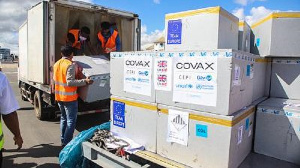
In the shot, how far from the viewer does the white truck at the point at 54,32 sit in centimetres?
504

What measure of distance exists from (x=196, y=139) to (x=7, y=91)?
1.71 m

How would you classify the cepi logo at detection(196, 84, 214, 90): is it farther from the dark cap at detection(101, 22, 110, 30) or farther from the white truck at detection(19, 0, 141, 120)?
the dark cap at detection(101, 22, 110, 30)

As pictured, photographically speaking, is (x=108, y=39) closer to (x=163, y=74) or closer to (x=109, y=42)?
(x=109, y=42)

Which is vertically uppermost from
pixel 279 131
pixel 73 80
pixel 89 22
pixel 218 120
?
pixel 89 22

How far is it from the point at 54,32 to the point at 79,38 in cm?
70

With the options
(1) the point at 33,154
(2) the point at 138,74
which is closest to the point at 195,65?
(2) the point at 138,74

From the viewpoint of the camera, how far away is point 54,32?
16.7ft

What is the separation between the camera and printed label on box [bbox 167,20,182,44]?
2381 millimetres

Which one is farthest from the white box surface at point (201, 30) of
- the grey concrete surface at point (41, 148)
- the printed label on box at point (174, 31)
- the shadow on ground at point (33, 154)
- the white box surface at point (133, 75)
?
the shadow on ground at point (33, 154)

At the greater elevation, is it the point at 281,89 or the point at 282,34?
the point at 282,34

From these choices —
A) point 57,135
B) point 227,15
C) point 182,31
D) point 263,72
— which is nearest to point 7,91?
point 182,31

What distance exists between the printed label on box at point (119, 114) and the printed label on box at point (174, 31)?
2.93 ft

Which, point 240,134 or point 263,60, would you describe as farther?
point 263,60

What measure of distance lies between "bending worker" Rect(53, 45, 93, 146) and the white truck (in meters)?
1.11
